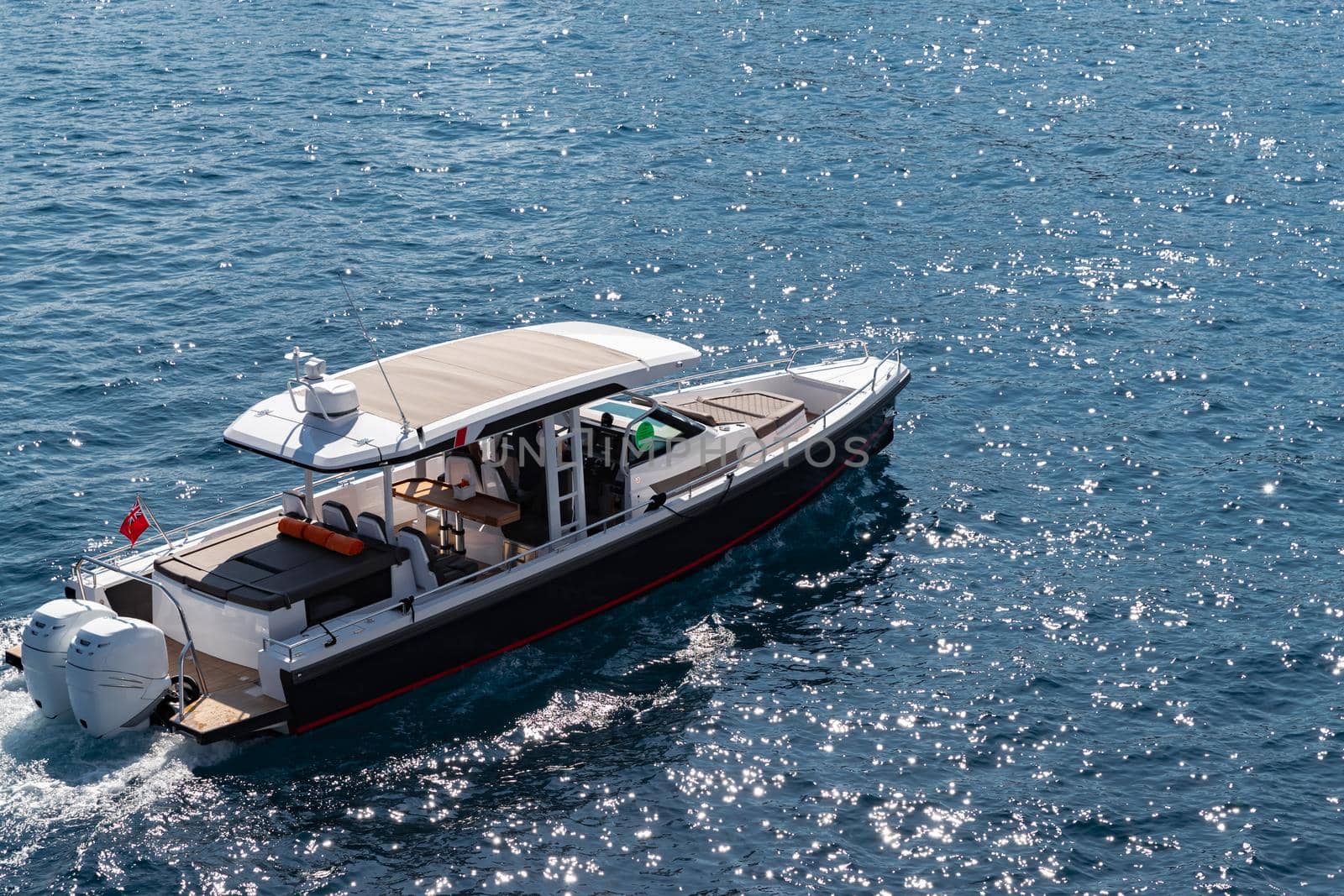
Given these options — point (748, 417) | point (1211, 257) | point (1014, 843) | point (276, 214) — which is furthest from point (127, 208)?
point (1014, 843)

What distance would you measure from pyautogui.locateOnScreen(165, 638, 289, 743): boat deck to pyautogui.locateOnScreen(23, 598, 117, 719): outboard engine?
55.7 inches

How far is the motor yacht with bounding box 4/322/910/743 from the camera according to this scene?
19.2m

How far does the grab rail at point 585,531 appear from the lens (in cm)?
1992

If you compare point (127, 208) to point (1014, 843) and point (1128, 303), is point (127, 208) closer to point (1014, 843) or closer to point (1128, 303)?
point (1128, 303)

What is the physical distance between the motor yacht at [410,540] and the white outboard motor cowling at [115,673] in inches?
0.9

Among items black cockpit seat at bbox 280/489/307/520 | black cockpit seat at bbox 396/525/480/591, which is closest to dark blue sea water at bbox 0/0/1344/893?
black cockpit seat at bbox 396/525/480/591

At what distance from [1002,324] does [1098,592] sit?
36.8ft

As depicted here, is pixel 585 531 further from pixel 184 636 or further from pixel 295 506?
pixel 184 636

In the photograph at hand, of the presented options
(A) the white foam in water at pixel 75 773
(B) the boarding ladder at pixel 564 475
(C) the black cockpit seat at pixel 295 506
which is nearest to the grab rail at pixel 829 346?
(B) the boarding ladder at pixel 564 475

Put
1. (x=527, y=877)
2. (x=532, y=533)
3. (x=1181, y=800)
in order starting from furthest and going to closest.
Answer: (x=532, y=533), (x=1181, y=800), (x=527, y=877)

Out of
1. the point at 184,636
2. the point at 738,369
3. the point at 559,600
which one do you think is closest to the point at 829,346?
the point at 738,369

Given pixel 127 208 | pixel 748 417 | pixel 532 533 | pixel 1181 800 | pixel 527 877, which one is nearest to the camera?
pixel 527 877

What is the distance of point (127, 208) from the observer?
39.4 m

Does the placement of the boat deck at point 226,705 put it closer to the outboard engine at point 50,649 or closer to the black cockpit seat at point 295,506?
the outboard engine at point 50,649
